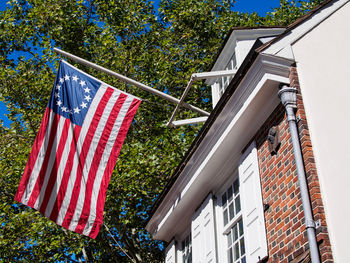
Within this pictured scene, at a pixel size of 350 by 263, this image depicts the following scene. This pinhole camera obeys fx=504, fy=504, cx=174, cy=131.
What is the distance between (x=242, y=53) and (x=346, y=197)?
19.8 ft

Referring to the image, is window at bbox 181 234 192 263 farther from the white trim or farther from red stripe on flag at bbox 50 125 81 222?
red stripe on flag at bbox 50 125 81 222

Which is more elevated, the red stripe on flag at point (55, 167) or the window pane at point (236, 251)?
the red stripe on flag at point (55, 167)

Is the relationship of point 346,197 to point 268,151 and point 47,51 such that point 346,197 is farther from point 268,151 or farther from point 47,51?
point 47,51

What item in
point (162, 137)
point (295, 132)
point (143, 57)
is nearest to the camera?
point (295, 132)

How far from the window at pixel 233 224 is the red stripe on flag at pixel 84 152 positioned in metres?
2.39

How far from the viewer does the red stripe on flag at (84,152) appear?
788 centimetres

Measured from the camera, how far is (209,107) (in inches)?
773

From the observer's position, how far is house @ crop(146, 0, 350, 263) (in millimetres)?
5391

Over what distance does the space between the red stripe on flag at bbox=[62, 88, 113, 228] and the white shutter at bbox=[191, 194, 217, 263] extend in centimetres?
220

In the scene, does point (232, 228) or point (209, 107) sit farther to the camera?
point (209, 107)

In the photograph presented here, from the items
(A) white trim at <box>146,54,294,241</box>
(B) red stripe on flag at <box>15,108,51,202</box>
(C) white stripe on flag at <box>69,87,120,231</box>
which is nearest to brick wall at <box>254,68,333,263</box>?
(A) white trim at <box>146,54,294,241</box>

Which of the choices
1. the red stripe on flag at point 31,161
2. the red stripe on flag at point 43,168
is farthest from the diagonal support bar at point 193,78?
the red stripe on flag at point 31,161

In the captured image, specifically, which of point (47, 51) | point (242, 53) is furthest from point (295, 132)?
point (47, 51)

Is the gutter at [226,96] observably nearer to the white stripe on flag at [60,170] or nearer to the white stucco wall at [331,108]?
the white stucco wall at [331,108]
